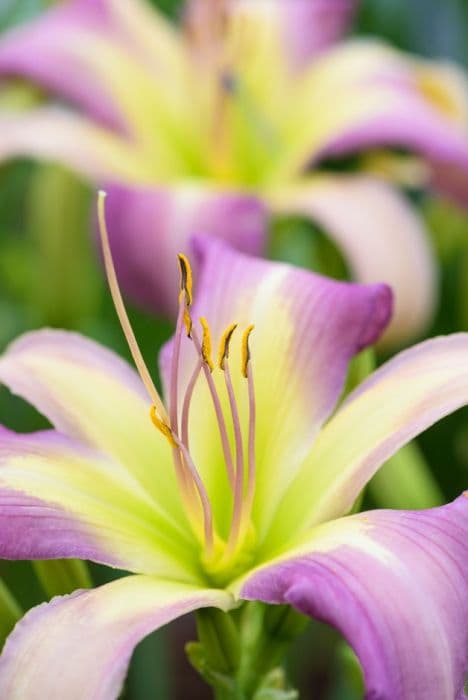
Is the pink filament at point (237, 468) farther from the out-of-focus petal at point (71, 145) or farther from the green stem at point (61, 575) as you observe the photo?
the out-of-focus petal at point (71, 145)

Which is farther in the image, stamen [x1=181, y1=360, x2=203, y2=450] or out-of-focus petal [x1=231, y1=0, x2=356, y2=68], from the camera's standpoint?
out-of-focus petal [x1=231, y1=0, x2=356, y2=68]

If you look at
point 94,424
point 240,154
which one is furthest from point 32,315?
point 94,424

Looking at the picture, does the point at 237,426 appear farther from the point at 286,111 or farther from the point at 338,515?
the point at 286,111

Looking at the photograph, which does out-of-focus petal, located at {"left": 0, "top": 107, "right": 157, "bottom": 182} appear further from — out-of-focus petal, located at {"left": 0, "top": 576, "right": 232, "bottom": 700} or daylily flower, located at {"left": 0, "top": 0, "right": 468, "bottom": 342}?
out-of-focus petal, located at {"left": 0, "top": 576, "right": 232, "bottom": 700}

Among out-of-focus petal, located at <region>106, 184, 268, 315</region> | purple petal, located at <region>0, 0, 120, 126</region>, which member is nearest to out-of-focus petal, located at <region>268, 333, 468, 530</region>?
out-of-focus petal, located at <region>106, 184, 268, 315</region>

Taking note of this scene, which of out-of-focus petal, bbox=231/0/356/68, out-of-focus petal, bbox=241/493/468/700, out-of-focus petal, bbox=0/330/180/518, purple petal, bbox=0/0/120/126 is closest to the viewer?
out-of-focus petal, bbox=241/493/468/700

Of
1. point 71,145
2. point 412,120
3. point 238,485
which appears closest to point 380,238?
point 412,120

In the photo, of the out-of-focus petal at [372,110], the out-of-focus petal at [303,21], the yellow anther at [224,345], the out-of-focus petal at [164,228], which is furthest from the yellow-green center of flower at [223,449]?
the out-of-focus petal at [303,21]

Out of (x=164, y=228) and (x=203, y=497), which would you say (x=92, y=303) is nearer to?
(x=164, y=228)
